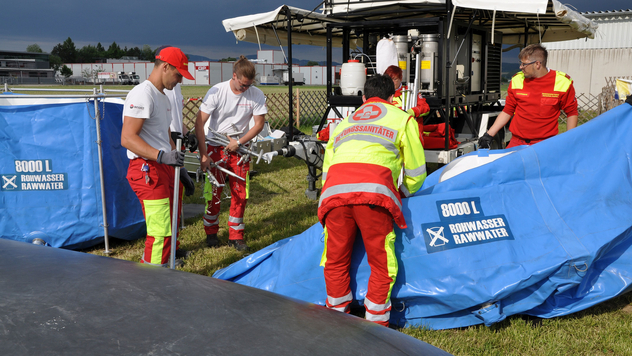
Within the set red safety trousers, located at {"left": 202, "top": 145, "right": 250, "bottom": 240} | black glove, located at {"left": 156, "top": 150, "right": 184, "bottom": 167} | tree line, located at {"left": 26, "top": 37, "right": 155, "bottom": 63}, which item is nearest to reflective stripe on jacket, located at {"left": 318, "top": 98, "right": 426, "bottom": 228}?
black glove, located at {"left": 156, "top": 150, "right": 184, "bottom": 167}

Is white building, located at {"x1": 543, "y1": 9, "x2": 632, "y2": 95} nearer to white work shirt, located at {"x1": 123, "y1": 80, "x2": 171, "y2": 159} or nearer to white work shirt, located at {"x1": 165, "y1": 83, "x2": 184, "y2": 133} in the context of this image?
white work shirt, located at {"x1": 165, "y1": 83, "x2": 184, "y2": 133}

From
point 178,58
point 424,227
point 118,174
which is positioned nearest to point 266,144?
point 118,174

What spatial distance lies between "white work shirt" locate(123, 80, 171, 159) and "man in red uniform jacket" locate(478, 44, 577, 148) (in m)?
2.89

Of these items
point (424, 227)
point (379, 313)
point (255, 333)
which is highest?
point (255, 333)

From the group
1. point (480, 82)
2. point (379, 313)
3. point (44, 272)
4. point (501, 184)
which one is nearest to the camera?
point (44, 272)

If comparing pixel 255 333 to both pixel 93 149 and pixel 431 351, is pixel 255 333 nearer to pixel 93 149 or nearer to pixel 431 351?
pixel 431 351

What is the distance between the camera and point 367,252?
281cm

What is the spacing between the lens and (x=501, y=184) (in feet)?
10.3

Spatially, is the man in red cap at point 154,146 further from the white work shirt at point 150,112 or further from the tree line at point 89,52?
the tree line at point 89,52

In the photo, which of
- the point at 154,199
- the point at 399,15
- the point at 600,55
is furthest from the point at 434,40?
the point at 600,55

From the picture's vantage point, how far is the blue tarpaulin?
4.48m

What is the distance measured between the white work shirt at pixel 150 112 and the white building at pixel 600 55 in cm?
1916

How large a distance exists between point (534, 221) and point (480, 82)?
19.3 feet

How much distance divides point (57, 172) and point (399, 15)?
5289 millimetres
